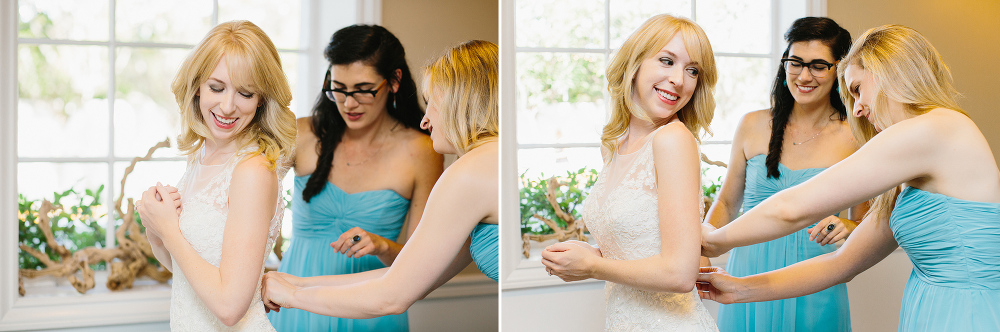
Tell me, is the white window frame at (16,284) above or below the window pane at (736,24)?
below

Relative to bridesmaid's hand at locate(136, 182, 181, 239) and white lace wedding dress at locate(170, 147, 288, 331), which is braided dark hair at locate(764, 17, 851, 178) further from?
bridesmaid's hand at locate(136, 182, 181, 239)

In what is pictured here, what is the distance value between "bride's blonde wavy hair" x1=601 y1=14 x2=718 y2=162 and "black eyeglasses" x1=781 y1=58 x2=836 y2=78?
0.76 feet

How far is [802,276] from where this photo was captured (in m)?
1.12

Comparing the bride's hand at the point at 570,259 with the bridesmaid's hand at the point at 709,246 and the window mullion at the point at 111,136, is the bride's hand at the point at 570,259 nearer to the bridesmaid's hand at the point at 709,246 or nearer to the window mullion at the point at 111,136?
the bridesmaid's hand at the point at 709,246

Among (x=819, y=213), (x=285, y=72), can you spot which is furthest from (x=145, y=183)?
(x=819, y=213)

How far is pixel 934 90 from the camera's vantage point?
97cm

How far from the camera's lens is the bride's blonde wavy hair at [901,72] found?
962mm

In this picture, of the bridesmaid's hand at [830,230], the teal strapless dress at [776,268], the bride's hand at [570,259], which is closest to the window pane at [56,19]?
the bride's hand at [570,259]

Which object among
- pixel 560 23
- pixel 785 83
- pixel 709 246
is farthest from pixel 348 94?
pixel 785 83

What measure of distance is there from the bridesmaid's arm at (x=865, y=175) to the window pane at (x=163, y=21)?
1.02 metres

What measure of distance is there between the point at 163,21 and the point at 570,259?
2.65 feet

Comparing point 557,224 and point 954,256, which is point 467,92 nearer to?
point 557,224

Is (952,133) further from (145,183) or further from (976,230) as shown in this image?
(145,183)

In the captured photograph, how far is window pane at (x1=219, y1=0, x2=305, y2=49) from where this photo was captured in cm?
106
